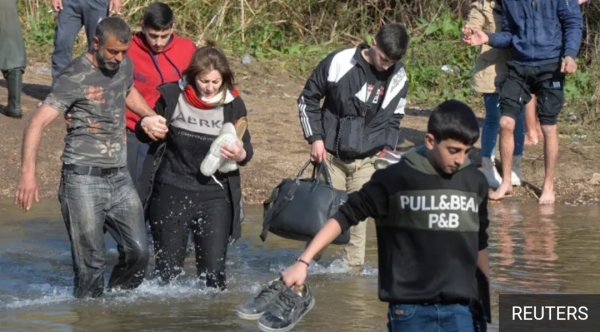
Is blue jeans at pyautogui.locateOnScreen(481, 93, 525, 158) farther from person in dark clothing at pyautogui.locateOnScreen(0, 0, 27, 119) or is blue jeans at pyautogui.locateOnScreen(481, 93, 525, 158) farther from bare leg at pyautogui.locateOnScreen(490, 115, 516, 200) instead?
person in dark clothing at pyautogui.locateOnScreen(0, 0, 27, 119)

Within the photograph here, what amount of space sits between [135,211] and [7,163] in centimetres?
446

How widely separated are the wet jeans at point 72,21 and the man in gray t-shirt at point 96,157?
4547mm

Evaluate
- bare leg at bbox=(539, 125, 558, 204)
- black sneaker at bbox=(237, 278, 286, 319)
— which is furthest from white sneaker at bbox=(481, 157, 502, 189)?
black sneaker at bbox=(237, 278, 286, 319)

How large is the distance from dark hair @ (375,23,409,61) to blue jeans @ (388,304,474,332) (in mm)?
2847

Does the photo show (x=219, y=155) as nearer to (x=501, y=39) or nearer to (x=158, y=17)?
(x=158, y=17)

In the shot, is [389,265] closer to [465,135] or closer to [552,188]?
[465,135]

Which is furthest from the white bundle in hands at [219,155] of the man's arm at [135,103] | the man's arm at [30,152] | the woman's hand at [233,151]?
the man's arm at [30,152]

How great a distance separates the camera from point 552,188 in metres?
10.4

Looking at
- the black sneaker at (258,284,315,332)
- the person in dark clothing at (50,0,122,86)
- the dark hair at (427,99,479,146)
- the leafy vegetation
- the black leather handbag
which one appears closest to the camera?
the black sneaker at (258,284,315,332)

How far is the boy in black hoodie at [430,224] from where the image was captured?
14.9ft

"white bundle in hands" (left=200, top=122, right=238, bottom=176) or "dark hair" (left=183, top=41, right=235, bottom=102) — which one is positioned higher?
"dark hair" (left=183, top=41, right=235, bottom=102)

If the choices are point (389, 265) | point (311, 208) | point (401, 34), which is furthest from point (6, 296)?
point (389, 265)

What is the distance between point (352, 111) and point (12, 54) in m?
5.04

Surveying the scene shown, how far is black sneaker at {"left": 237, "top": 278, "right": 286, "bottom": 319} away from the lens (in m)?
4.39
